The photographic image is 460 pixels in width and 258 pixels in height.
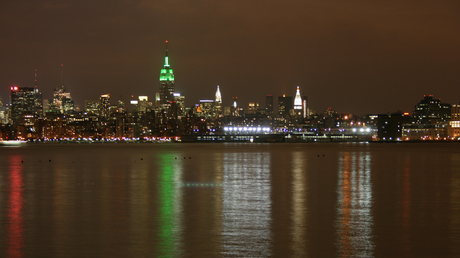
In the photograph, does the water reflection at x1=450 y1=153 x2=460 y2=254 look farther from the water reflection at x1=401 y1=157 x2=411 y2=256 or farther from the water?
the water reflection at x1=401 y1=157 x2=411 y2=256

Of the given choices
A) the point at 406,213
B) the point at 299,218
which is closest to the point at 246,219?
the point at 299,218

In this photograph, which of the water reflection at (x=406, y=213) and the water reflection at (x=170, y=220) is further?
the water reflection at (x=406, y=213)

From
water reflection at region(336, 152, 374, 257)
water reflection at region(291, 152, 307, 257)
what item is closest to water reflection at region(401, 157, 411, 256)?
water reflection at region(336, 152, 374, 257)

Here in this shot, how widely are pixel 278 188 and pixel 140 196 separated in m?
7.36

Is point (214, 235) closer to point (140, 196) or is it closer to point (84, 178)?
point (140, 196)

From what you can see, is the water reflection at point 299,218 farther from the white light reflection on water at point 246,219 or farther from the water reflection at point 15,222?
the water reflection at point 15,222

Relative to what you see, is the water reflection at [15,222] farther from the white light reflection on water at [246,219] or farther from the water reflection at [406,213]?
the water reflection at [406,213]

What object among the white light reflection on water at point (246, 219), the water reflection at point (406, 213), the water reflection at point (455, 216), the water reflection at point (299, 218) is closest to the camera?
the white light reflection on water at point (246, 219)

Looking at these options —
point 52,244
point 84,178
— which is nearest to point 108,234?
point 52,244

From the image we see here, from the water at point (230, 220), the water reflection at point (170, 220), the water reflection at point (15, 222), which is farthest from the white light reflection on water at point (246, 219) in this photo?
the water reflection at point (15, 222)

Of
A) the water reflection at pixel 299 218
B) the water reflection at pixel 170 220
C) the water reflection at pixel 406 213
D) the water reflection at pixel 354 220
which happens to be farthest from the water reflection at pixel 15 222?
the water reflection at pixel 406 213

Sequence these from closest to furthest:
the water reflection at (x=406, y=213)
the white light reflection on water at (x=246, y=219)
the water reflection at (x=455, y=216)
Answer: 1. the white light reflection on water at (x=246, y=219)
2. the water reflection at (x=455, y=216)
3. the water reflection at (x=406, y=213)

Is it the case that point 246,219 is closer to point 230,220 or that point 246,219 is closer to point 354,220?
point 230,220

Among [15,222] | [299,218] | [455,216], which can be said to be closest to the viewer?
[15,222]
